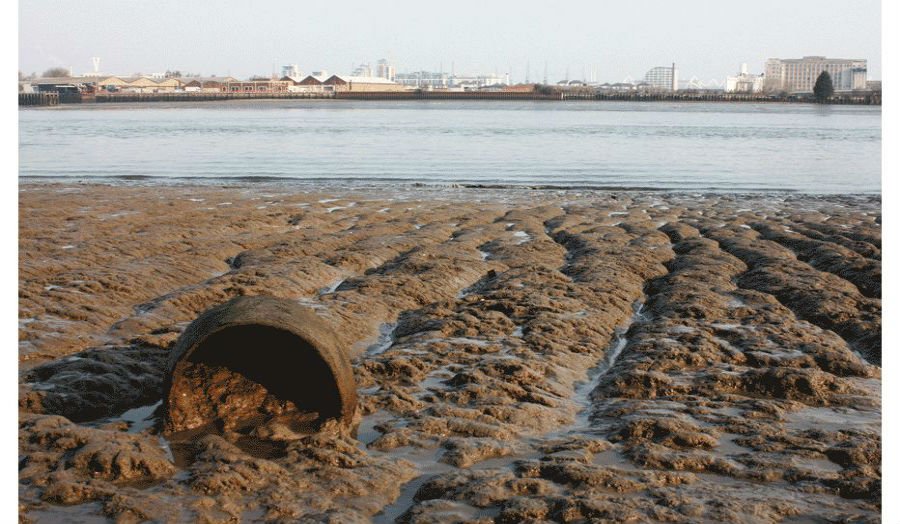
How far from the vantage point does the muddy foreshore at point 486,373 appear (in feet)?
17.3

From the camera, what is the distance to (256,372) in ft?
22.2

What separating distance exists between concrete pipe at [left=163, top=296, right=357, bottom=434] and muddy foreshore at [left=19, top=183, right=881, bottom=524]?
241 mm

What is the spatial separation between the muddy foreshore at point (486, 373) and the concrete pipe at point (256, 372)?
24 cm

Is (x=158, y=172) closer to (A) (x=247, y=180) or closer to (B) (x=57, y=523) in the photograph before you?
(A) (x=247, y=180)

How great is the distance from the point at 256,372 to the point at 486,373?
6.44 ft

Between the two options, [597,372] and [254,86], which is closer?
[597,372]

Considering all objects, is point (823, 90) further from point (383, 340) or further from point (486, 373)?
point (486, 373)

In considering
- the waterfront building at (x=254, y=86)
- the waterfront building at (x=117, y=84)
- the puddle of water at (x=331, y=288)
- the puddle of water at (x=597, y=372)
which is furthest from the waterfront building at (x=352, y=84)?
the puddle of water at (x=597, y=372)

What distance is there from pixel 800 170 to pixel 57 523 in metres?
30.0

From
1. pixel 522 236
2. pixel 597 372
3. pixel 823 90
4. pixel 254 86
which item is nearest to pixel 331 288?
pixel 597 372

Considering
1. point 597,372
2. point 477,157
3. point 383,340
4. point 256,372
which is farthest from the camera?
point 477,157

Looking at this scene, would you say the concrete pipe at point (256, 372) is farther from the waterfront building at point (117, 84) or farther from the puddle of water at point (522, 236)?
the waterfront building at point (117, 84)

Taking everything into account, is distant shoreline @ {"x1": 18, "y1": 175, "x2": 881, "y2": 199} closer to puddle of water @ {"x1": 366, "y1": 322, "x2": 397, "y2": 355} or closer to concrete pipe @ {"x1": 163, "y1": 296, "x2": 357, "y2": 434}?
puddle of water @ {"x1": 366, "y1": 322, "x2": 397, "y2": 355}

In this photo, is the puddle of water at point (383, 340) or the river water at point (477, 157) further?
the river water at point (477, 157)
